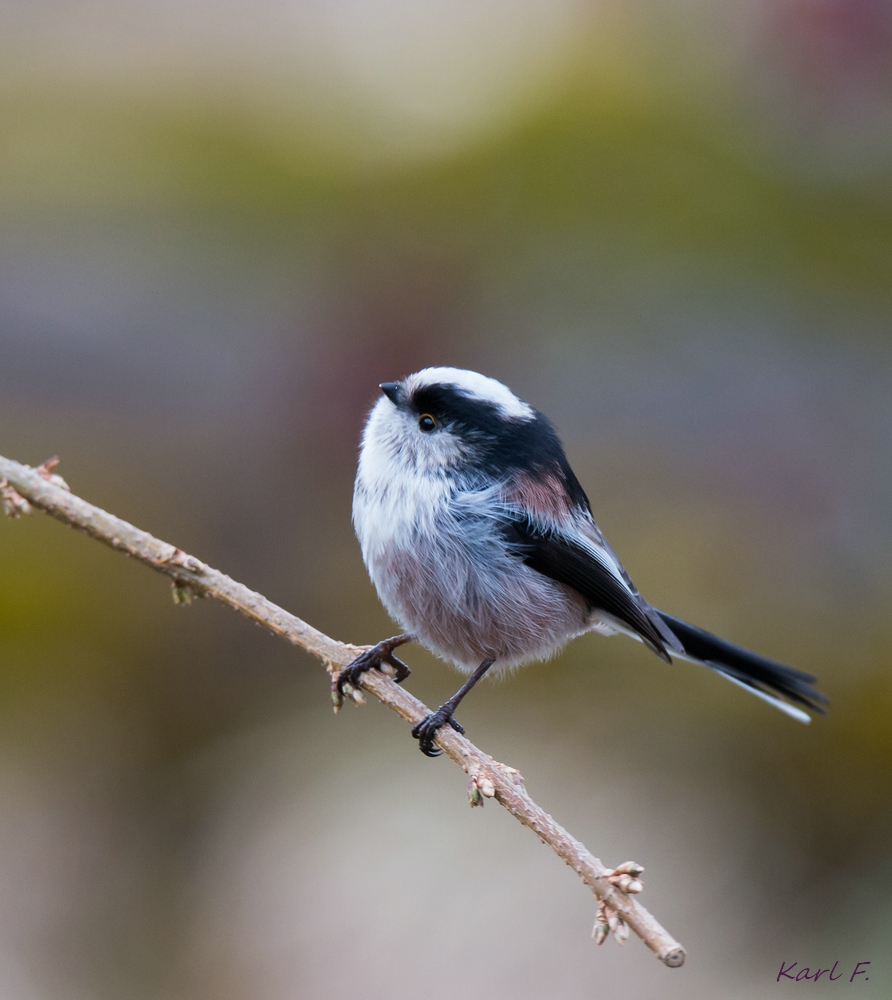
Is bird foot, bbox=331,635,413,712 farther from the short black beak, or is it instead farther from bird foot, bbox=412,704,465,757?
the short black beak

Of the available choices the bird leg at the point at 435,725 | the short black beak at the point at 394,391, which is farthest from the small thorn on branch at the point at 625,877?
the short black beak at the point at 394,391

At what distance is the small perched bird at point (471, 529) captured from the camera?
6.29 ft

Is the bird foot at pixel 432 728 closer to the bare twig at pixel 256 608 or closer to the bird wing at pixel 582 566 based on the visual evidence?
the bare twig at pixel 256 608

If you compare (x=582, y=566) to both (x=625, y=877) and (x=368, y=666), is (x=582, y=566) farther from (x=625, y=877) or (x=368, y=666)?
(x=625, y=877)

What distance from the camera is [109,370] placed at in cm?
429

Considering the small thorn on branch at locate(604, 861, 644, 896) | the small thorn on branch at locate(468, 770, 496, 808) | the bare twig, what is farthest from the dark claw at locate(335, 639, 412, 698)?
the small thorn on branch at locate(604, 861, 644, 896)

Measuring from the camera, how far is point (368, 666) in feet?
5.70

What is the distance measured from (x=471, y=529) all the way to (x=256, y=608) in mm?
589

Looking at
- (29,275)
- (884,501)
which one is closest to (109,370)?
(29,275)

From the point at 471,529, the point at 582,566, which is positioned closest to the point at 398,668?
the point at 471,529

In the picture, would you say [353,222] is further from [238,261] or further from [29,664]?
[29,664]

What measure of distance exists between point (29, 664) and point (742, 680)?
272 centimetres

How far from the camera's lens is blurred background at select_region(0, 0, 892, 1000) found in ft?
10.8

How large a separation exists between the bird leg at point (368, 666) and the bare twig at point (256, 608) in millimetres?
111
